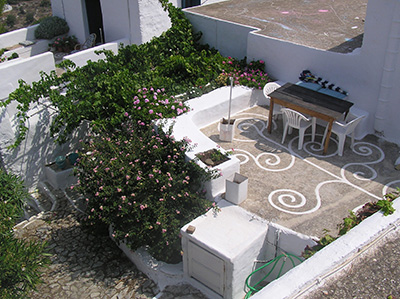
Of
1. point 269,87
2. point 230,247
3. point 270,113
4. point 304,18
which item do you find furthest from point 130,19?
point 230,247

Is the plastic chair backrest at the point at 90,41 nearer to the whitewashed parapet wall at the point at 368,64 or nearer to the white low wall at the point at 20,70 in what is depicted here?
the white low wall at the point at 20,70

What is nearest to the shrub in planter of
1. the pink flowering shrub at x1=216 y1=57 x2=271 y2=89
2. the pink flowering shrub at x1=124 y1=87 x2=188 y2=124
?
the pink flowering shrub at x1=216 y1=57 x2=271 y2=89

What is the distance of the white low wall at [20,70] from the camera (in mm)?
11383

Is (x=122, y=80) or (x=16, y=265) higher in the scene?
(x=122, y=80)

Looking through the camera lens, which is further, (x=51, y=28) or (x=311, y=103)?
(x=51, y=28)

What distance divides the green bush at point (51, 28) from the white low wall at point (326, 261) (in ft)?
45.3

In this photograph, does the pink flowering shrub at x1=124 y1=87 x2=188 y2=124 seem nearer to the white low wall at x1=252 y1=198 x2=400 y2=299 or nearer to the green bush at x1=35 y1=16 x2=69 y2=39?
the white low wall at x1=252 y1=198 x2=400 y2=299

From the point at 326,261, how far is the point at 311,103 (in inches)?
217

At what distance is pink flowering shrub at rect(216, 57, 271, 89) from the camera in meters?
11.1

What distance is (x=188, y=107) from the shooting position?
10109mm

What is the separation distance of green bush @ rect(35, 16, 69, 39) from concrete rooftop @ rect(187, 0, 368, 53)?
4943 mm

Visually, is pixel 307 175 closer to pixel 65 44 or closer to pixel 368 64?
pixel 368 64

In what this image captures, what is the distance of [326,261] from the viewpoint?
173 inches

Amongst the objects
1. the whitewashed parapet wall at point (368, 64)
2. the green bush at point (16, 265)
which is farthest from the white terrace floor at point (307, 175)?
the green bush at point (16, 265)
